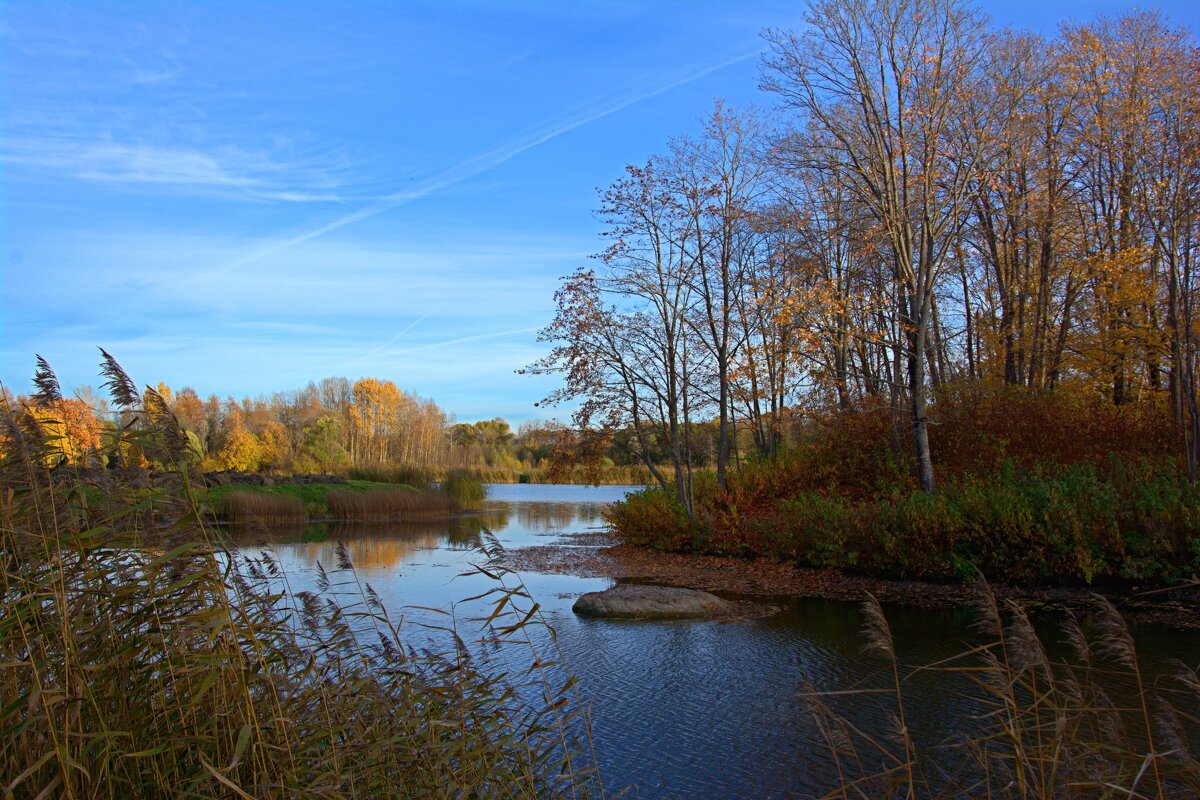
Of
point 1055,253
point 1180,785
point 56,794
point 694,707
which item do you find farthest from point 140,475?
point 1055,253

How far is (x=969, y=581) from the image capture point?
1357 centimetres

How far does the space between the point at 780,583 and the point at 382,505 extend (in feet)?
67.8

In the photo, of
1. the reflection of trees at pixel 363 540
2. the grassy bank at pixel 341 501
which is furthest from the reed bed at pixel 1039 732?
the grassy bank at pixel 341 501

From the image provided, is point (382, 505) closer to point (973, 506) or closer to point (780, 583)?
point (780, 583)

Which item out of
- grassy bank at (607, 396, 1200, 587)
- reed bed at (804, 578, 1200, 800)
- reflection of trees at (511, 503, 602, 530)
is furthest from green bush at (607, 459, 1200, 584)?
reflection of trees at (511, 503, 602, 530)

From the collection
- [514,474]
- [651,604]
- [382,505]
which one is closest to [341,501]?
[382,505]

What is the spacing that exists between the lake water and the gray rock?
1.24ft

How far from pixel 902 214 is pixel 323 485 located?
84.5 ft

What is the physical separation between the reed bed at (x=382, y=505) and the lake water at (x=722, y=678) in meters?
15.4

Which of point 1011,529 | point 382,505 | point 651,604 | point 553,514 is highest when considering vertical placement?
point 382,505

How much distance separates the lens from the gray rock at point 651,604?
40.1 ft

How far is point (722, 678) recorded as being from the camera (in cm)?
879

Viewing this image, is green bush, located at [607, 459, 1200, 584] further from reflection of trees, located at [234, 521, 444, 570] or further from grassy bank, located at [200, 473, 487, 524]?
grassy bank, located at [200, 473, 487, 524]

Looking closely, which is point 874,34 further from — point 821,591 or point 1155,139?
point 821,591
